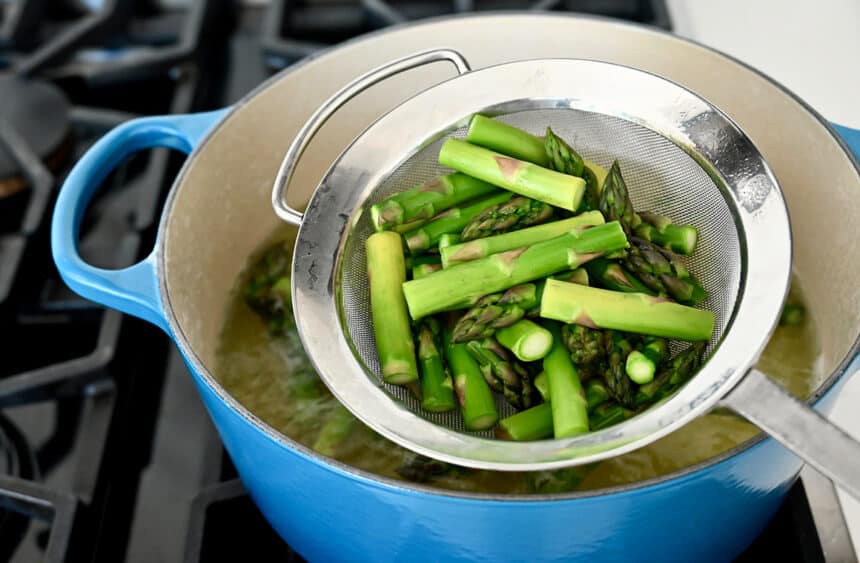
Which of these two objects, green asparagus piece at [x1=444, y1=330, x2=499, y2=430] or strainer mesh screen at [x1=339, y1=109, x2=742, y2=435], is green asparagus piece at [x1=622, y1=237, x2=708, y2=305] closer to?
strainer mesh screen at [x1=339, y1=109, x2=742, y2=435]

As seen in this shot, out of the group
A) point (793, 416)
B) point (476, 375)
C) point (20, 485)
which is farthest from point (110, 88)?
point (793, 416)

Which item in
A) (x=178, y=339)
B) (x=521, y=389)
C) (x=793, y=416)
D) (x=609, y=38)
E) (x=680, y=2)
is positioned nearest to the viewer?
(x=793, y=416)

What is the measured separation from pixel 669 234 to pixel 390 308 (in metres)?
0.33

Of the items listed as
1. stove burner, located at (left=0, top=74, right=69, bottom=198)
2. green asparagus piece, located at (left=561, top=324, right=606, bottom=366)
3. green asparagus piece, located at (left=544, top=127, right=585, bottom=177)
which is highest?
stove burner, located at (left=0, top=74, right=69, bottom=198)

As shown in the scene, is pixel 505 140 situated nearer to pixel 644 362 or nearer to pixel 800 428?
pixel 644 362

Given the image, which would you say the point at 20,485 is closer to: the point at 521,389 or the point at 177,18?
the point at 521,389

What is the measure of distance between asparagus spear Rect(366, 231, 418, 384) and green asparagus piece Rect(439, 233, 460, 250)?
49 mm

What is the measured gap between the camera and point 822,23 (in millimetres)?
1182

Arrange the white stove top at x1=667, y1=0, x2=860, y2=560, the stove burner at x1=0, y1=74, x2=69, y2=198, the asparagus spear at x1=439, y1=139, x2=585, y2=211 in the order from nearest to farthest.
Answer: the asparagus spear at x1=439, y1=139, x2=585, y2=211, the white stove top at x1=667, y1=0, x2=860, y2=560, the stove burner at x1=0, y1=74, x2=69, y2=198

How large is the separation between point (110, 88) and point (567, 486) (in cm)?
100

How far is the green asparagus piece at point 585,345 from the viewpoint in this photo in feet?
2.90

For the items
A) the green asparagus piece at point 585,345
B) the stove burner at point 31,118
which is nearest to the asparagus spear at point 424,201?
the green asparagus piece at point 585,345

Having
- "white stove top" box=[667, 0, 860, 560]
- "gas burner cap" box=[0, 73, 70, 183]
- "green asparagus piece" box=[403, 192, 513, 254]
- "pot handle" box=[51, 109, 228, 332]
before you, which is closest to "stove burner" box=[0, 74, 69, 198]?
"gas burner cap" box=[0, 73, 70, 183]

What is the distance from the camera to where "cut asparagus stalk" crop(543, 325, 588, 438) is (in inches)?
32.6
